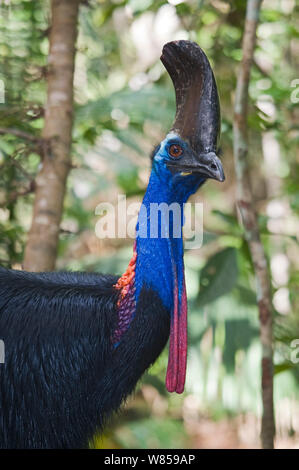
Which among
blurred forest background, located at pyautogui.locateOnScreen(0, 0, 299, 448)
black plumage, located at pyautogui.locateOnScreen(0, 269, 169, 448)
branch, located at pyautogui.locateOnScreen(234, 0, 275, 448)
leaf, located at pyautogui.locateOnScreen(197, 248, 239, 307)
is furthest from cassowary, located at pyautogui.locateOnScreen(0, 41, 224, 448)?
leaf, located at pyautogui.locateOnScreen(197, 248, 239, 307)

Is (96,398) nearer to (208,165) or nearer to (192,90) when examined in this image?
(208,165)

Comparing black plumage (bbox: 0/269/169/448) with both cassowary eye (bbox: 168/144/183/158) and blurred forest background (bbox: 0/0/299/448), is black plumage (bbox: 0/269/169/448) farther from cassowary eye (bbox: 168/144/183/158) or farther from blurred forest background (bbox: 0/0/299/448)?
cassowary eye (bbox: 168/144/183/158)

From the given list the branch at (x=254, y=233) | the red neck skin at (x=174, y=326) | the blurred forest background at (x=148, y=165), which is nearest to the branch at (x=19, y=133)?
the blurred forest background at (x=148, y=165)

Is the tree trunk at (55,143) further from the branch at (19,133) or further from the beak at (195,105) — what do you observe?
the beak at (195,105)

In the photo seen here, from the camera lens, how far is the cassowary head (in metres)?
1.73

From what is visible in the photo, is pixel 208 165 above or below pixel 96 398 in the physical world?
above

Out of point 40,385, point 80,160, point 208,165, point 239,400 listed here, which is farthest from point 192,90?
point 239,400

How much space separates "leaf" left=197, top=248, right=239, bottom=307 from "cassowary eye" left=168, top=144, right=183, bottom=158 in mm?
1011

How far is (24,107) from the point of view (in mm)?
2516

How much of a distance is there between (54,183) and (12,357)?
887 mm

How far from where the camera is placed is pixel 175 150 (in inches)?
69.1

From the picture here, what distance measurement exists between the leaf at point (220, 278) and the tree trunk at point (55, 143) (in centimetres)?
61

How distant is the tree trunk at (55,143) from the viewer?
246cm

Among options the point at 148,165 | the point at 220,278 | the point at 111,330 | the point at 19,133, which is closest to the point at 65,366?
the point at 111,330
